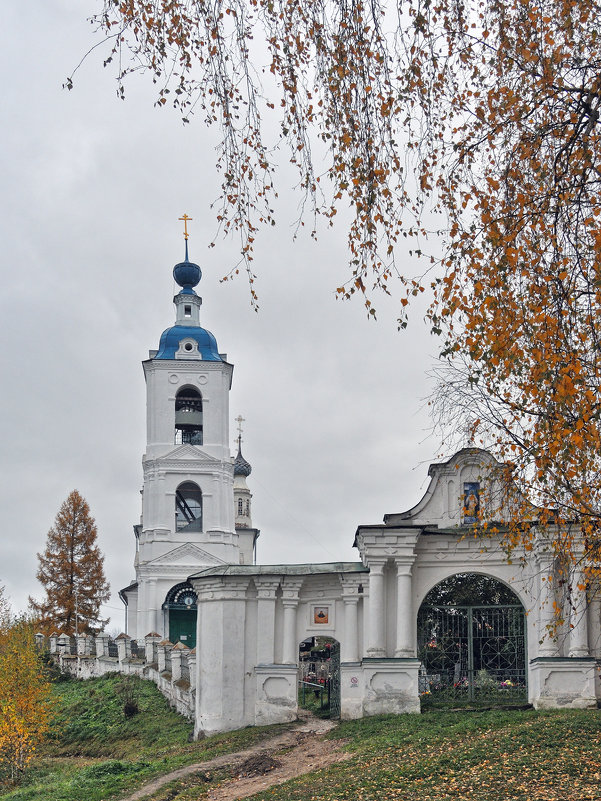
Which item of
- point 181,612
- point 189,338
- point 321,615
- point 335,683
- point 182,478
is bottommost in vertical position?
point 335,683

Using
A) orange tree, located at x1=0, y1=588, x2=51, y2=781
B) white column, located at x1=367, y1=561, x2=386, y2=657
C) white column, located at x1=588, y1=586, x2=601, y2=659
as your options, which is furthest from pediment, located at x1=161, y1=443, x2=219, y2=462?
white column, located at x1=588, y1=586, x2=601, y2=659

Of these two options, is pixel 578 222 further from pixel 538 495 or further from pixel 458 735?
pixel 458 735

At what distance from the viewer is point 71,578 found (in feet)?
163

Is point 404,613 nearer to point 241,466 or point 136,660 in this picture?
point 136,660

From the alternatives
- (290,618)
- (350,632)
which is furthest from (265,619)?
(350,632)

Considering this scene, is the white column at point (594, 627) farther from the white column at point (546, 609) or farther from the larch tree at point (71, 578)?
the larch tree at point (71, 578)

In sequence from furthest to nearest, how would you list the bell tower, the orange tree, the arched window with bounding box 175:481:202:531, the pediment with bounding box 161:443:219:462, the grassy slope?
the arched window with bounding box 175:481:202:531, the pediment with bounding box 161:443:219:462, the bell tower, the orange tree, the grassy slope

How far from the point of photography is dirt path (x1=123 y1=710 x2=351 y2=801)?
15281 mm

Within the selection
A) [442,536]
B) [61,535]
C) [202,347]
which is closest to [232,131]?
[442,536]

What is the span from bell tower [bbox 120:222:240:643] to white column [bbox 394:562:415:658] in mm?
22683

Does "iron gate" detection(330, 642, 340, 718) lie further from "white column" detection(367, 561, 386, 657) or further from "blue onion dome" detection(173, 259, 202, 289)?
"blue onion dome" detection(173, 259, 202, 289)

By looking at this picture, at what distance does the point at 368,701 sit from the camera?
19.4 meters

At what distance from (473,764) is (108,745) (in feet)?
43.7

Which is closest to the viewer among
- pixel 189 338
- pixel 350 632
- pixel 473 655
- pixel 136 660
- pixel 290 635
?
pixel 473 655
